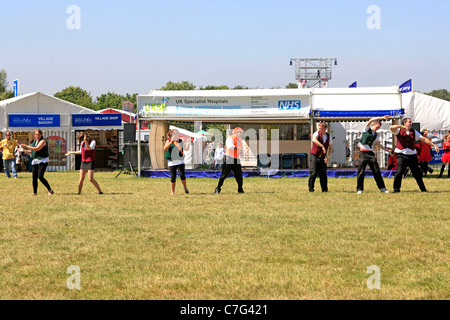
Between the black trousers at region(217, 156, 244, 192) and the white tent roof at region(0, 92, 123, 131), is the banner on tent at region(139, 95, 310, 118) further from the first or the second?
the white tent roof at region(0, 92, 123, 131)

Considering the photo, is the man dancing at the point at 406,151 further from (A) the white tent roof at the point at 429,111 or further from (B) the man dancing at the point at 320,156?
(A) the white tent roof at the point at 429,111

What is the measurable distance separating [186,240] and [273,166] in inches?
743

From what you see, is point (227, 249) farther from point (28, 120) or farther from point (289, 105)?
point (28, 120)

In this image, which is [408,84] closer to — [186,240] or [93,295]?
[186,240]

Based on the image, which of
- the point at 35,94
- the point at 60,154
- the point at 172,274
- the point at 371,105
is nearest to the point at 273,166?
the point at 371,105

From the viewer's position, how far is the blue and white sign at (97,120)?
107 feet

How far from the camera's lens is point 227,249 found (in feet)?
23.9

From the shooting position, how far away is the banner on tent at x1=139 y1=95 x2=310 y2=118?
73.1 ft

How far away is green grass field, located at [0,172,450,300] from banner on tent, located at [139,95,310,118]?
961 centimetres

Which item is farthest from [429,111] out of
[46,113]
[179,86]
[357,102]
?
[179,86]

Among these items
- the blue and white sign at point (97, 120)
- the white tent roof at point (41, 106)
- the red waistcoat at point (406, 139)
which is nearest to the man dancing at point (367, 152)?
the red waistcoat at point (406, 139)

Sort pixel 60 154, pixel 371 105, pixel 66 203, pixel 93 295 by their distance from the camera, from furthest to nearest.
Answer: pixel 60 154, pixel 371 105, pixel 66 203, pixel 93 295

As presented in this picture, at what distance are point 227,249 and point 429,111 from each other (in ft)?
93.3
